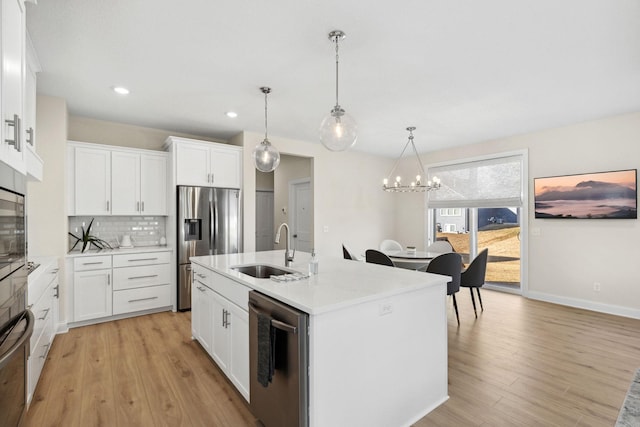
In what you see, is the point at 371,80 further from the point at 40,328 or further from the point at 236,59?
the point at 40,328

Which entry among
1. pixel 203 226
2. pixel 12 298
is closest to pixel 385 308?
pixel 12 298

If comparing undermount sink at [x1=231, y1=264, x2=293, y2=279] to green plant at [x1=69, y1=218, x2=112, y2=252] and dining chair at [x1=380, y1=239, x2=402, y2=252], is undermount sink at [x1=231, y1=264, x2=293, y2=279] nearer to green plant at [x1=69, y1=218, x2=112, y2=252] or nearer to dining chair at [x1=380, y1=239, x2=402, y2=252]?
green plant at [x1=69, y1=218, x2=112, y2=252]

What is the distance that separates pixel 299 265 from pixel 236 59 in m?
1.83

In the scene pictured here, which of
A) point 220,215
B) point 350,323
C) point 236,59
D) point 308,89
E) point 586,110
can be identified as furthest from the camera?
point 220,215

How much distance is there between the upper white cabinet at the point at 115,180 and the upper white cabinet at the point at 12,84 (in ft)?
8.81

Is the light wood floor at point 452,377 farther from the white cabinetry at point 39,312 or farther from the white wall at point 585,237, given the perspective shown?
the white wall at point 585,237

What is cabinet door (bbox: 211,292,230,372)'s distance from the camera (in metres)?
2.39

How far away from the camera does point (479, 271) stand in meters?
3.99

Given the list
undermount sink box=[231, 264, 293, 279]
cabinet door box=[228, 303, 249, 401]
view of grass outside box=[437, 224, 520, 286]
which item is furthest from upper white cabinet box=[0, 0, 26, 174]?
view of grass outside box=[437, 224, 520, 286]

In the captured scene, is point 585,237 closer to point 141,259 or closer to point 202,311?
point 202,311

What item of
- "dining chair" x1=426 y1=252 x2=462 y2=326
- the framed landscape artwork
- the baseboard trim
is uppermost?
the framed landscape artwork

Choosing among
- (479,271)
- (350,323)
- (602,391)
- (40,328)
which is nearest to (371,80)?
(350,323)

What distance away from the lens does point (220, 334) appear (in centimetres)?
250

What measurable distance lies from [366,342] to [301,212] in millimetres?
4841
